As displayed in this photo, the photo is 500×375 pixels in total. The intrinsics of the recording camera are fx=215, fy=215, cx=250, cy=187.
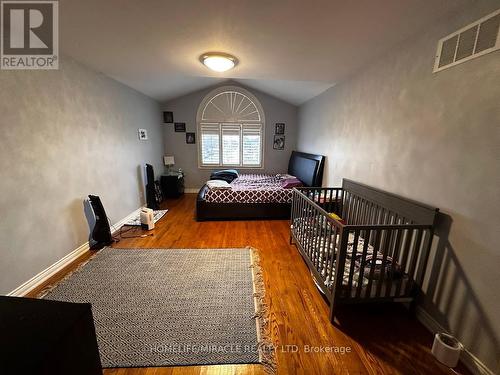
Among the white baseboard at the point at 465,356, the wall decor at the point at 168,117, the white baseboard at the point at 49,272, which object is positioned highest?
the wall decor at the point at 168,117

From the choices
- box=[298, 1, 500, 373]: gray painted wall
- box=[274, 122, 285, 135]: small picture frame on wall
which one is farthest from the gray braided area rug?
box=[274, 122, 285, 135]: small picture frame on wall

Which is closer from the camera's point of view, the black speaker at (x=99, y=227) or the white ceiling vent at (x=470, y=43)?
the white ceiling vent at (x=470, y=43)

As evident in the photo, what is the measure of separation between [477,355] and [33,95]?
393cm

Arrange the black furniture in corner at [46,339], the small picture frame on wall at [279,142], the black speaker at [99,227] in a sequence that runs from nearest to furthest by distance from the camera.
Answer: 1. the black furniture in corner at [46,339]
2. the black speaker at [99,227]
3. the small picture frame on wall at [279,142]

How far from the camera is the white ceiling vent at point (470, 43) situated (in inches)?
49.4

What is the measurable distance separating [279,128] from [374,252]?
4670mm

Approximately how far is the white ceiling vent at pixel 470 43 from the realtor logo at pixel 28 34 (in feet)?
9.02

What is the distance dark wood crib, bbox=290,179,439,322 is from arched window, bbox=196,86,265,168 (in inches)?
148

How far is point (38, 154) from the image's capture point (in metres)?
2.02

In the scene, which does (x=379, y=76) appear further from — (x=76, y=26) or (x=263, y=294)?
(x=76, y=26)

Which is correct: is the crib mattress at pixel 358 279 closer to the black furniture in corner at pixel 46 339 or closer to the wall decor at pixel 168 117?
the black furniture in corner at pixel 46 339

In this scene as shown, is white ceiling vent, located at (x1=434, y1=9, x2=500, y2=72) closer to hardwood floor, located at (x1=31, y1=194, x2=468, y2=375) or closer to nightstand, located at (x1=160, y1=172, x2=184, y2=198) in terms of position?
hardwood floor, located at (x1=31, y1=194, x2=468, y2=375)

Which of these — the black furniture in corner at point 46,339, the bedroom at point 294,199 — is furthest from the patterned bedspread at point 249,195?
the black furniture in corner at point 46,339

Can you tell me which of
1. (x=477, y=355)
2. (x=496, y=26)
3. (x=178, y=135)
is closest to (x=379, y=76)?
(x=496, y=26)
